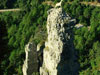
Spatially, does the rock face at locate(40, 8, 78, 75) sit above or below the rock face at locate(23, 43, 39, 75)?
above

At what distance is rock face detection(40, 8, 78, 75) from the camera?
466 inches

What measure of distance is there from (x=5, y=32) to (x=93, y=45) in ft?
61.1

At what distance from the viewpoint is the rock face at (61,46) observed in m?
11.8

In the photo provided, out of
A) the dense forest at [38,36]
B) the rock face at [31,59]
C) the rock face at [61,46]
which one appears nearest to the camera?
the rock face at [61,46]

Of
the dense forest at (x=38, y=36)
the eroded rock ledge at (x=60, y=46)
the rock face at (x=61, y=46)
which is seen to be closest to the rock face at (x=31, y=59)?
the dense forest at (x=38, y=36)

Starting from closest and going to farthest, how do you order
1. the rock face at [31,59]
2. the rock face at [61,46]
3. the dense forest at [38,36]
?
the rock face at [61,46] < the rock face at [31,59] < the dense forest at [38,36]

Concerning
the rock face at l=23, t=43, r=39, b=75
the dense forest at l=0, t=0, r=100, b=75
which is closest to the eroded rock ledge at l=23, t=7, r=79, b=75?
the rock face at l=23, t=43, r=39, b=75

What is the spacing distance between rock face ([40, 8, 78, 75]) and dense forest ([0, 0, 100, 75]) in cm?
689

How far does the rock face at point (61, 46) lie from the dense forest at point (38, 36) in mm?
6890

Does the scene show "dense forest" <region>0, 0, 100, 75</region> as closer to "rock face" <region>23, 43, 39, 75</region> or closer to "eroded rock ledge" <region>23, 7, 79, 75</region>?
"rock face" <region>23, 43, 39, 75</region>

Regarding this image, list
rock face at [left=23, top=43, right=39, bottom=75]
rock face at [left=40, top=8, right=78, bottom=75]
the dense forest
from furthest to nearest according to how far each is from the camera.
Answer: the dense forest < rock face at [left=23, top=43, right=39, bottom=75] < rock face at [left=40, top=8, right=78, bottom=75]

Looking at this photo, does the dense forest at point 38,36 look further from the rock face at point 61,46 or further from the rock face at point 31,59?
the rock face at point 61,46

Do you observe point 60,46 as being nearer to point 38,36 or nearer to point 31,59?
point 31,59

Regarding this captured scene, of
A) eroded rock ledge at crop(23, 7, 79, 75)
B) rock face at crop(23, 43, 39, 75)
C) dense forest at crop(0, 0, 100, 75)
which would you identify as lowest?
dense forest at crop(0, 0, 100, 75)
